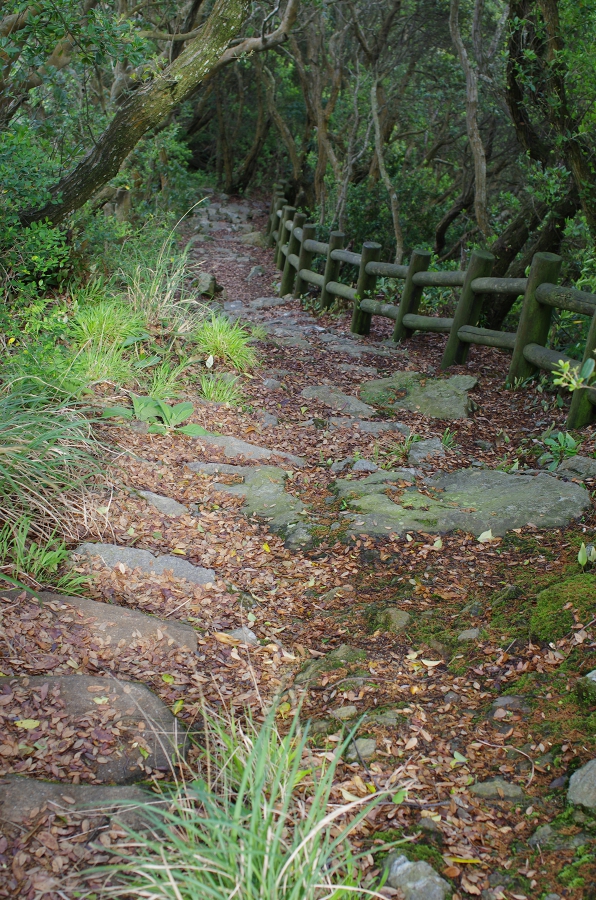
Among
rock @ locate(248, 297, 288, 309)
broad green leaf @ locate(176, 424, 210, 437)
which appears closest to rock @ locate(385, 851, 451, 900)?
broad green leaf @ locate(176, 424, 210, 437)

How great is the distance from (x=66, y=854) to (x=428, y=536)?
2279 millimetres

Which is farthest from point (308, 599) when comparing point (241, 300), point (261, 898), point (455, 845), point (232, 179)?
point (232, 179)

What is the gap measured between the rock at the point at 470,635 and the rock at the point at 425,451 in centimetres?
199

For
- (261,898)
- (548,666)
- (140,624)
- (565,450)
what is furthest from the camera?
(565,450)

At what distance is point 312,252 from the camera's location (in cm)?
1006

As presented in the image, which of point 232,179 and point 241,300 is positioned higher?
point 232,179

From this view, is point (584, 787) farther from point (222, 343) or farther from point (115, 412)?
point (222, 343)

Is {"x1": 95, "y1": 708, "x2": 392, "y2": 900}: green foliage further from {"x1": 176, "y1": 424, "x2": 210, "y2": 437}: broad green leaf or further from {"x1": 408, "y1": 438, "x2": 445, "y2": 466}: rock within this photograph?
{"x1": 408, "y1": 438, "x2": 445, "y2": 466}: rock

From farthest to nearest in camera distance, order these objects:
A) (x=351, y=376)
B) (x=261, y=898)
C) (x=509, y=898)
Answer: (x=351, y=376), (x=509, y=898), (x=261, y=898)

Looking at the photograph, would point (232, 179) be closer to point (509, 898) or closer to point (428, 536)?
point (428, 536)

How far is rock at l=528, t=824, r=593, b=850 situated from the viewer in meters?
1.91

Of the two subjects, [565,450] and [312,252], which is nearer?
[565,450]

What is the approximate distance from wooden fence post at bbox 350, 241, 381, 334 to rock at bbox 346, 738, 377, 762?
21.1ft

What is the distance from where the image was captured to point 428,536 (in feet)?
12.1
